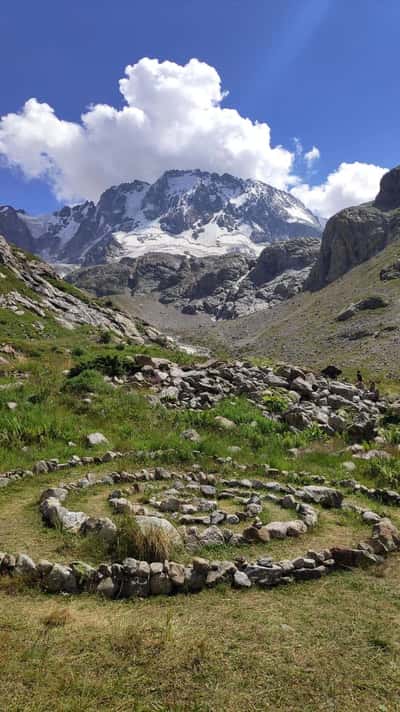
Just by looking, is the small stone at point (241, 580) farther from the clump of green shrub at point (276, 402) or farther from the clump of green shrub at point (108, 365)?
the clump of green shrub at point (108, 365)

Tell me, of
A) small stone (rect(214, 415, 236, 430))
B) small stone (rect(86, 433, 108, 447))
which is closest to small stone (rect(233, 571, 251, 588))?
small stone (rect(86, 433, 108, 447))

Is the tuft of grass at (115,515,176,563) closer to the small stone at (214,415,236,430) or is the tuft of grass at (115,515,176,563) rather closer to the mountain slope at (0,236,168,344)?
the small stone at (214,415,236,430)

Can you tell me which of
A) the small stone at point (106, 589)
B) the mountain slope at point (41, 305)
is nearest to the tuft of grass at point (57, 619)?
the small stone at point (106, 589)

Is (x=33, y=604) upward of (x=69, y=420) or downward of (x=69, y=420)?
downward

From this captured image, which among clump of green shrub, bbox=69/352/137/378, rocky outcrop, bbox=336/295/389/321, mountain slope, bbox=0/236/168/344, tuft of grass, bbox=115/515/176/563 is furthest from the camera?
rocky outcrop, bbox=336/295/389/321

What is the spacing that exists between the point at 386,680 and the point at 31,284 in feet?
223

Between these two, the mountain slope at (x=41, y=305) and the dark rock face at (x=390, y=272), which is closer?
the mountain slope at (x=41, y=305)

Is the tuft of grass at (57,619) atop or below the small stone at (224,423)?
below

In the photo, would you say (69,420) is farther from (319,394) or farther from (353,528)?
(319,394)

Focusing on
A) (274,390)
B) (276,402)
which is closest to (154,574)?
(276,402)

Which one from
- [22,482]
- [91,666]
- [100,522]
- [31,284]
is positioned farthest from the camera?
[31,284]

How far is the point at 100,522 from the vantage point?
819cm

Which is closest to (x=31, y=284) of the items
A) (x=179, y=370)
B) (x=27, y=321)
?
(x=27, y=321)

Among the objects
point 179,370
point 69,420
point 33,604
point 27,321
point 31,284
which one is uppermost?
point 31,284
